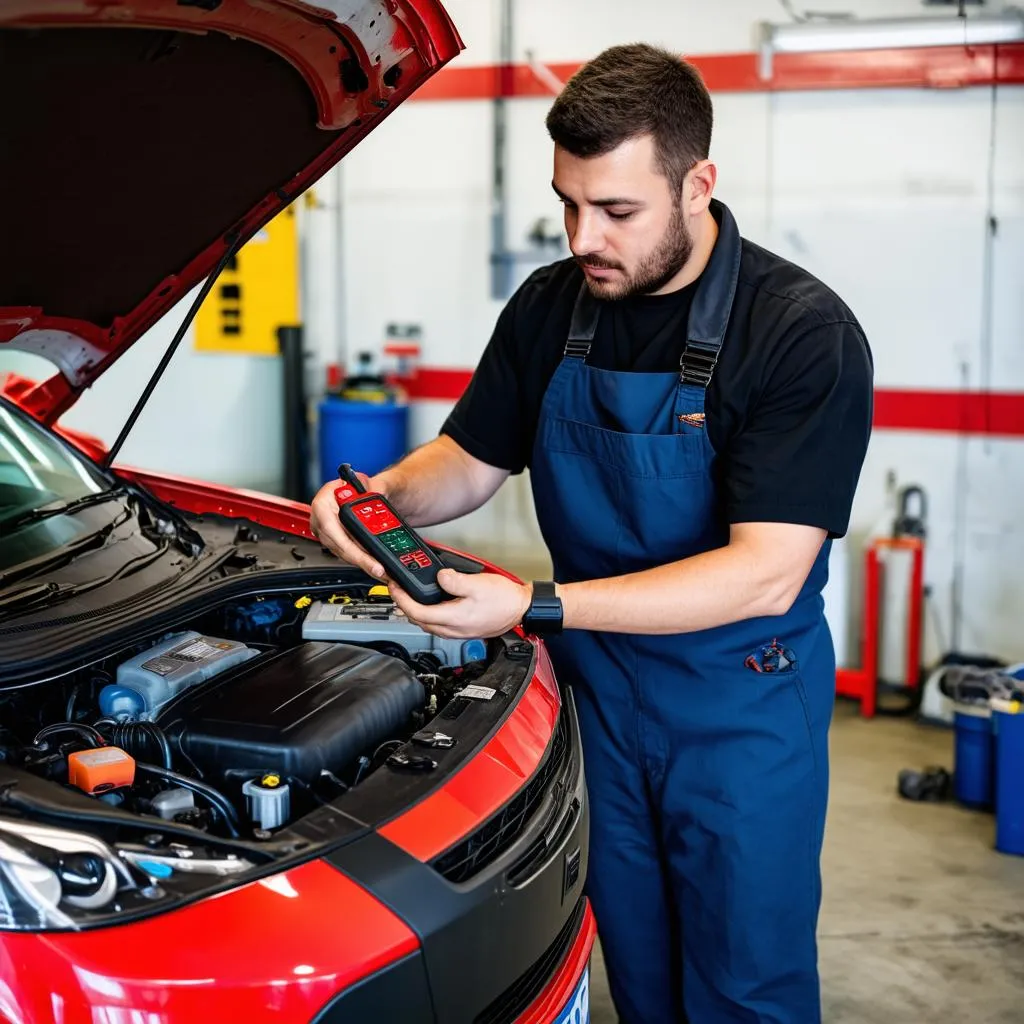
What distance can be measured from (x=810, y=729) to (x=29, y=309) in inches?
56.4

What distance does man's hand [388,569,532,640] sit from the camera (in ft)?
5.03

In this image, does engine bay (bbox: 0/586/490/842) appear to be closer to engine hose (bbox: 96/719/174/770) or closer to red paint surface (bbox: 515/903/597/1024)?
engine hose (bbox: 96/719/174/770)

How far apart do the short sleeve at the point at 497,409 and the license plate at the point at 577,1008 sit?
0.86 metres

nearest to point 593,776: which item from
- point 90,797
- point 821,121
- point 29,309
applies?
point 90,797

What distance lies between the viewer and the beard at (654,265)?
1660 millimetres

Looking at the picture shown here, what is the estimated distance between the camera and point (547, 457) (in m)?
1.84

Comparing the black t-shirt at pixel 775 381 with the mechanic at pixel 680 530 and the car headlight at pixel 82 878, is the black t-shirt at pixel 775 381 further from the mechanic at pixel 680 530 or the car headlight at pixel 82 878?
the car headlight at pixel 82 878

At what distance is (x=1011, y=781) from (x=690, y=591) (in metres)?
1.95

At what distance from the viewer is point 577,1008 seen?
1.57 meters

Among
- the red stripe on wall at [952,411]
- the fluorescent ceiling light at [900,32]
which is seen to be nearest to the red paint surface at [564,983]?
the red stripe on wall at [952,411]

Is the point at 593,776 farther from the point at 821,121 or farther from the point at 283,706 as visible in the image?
the point at 821,121

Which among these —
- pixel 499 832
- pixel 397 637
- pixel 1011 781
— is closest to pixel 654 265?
pixel 397 637

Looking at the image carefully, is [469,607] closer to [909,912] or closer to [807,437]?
[807,437]

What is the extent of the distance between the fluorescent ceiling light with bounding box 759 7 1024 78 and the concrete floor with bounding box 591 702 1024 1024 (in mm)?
2393
